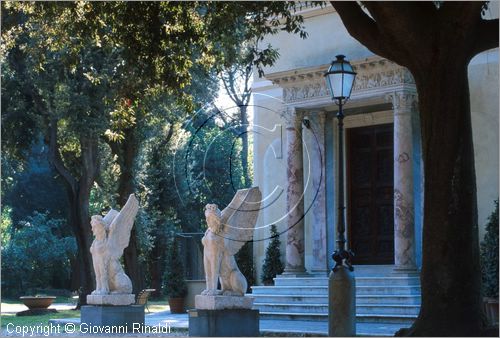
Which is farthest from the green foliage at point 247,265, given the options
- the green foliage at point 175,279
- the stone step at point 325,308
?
the stone step at point 325,308

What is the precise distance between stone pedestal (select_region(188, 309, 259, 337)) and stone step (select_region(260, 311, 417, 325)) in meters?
4.84

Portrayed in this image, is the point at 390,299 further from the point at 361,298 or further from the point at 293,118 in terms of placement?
the point at 293,118

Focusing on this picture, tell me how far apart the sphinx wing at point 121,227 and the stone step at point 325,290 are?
576 cm

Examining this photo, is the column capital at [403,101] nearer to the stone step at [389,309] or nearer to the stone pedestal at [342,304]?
the stone step at [389,309]

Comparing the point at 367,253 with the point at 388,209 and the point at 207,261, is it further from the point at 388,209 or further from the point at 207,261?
Answer: the point at 207,261

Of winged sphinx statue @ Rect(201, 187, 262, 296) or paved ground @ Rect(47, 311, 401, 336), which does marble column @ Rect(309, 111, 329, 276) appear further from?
winged sphinx statue @ Rect(201, 187, 262, 296)

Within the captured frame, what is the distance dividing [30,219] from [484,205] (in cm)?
3370

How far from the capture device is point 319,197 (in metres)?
25.9

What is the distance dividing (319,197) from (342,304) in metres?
11.2

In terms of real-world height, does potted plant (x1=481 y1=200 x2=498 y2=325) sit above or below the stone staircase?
above

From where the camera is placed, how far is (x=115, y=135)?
19.3 metres

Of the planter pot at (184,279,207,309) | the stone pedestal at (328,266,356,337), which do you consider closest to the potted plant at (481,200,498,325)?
the stone pedestal at (328,266,356,337)

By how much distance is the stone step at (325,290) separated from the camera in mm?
21688

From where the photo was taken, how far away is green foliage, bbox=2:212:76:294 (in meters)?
48.5
